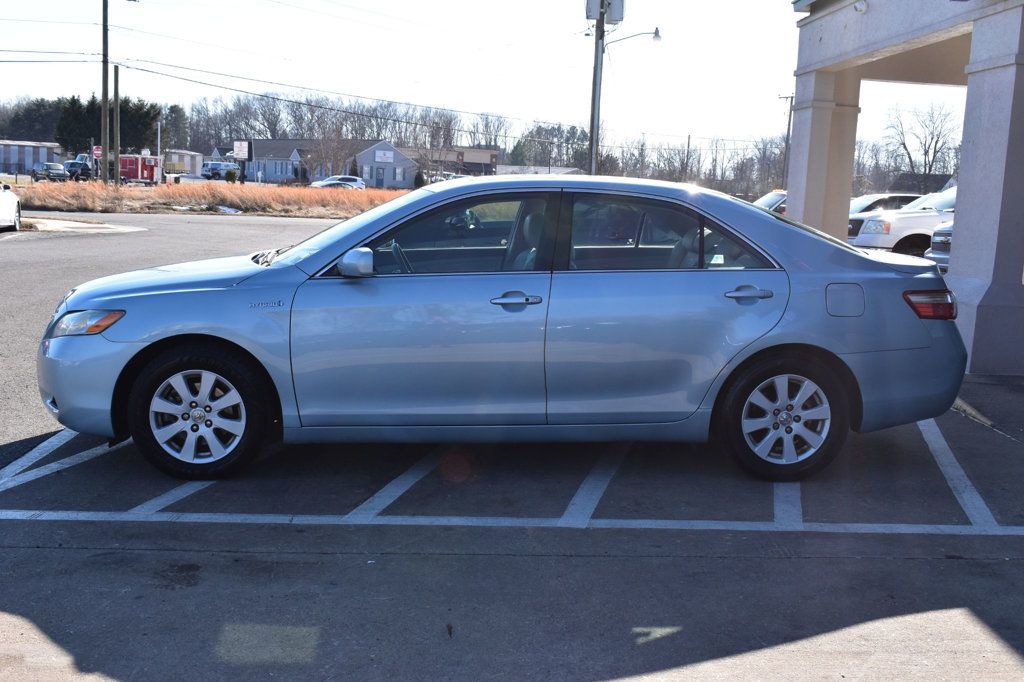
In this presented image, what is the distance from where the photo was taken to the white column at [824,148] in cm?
1395

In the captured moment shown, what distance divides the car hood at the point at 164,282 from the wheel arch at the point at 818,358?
261cm

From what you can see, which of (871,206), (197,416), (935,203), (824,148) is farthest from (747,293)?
(871,206)

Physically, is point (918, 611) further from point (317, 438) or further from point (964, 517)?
point (317, 438)

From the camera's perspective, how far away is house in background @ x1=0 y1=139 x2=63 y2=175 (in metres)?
124

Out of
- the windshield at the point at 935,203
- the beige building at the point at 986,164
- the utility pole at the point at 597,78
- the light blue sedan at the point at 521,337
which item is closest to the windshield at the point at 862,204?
the windshield at the point at 935,203

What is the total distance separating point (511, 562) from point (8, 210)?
2321 centimetres

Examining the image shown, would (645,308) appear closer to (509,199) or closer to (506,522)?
(509,199)

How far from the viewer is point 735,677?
11.7ft

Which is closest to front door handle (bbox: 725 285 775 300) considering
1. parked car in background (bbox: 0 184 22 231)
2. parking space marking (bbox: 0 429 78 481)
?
parking space marking (bbox: 0 429 78 481)

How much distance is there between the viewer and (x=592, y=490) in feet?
18.8

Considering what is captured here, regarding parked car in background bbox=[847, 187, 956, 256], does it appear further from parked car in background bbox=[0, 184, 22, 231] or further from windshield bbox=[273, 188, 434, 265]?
parked car in background bbox=[0, 184, 22, 231]

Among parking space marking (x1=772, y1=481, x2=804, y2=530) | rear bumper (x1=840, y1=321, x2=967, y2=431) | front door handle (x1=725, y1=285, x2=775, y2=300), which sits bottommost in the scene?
parking space marking (x1=772, y1=481, x2=804, y2=530)

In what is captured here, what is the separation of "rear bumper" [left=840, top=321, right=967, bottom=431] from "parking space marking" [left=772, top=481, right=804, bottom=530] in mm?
549

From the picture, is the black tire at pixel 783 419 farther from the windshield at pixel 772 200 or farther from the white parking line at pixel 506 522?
the windshield at pixel 772 200
